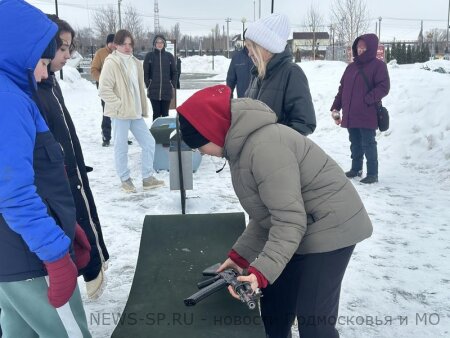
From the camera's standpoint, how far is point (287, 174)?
1.79 metres

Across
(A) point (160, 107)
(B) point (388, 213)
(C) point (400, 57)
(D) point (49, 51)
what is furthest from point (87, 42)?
(D) point (49, 51)

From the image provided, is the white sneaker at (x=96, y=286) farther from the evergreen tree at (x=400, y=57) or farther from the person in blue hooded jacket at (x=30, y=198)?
the evergreen tree at (x=400, y=57)

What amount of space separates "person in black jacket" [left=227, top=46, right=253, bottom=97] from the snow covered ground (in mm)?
1286

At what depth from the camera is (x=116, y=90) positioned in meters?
5.48

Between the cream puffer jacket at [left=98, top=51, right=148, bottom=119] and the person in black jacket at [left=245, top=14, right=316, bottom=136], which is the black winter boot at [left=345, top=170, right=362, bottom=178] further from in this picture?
the person in black jacket at [left=245, top=14, right=316, bottom=136]

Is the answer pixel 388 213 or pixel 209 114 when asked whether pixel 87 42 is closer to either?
A: pixel 388 213

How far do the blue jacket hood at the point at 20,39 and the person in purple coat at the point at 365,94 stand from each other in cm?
496

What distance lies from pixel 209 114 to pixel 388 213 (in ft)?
12.5

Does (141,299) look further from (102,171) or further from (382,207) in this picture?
(102,171)

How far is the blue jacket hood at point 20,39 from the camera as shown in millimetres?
1647

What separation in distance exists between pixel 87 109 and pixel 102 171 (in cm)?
730

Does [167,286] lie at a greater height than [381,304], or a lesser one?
greater

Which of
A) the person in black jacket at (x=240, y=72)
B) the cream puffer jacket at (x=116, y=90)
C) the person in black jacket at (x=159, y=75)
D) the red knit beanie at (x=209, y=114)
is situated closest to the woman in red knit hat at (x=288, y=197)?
the red knit beanie at (x=209, y=114)

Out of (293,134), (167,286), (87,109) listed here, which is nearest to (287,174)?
(293,134)
